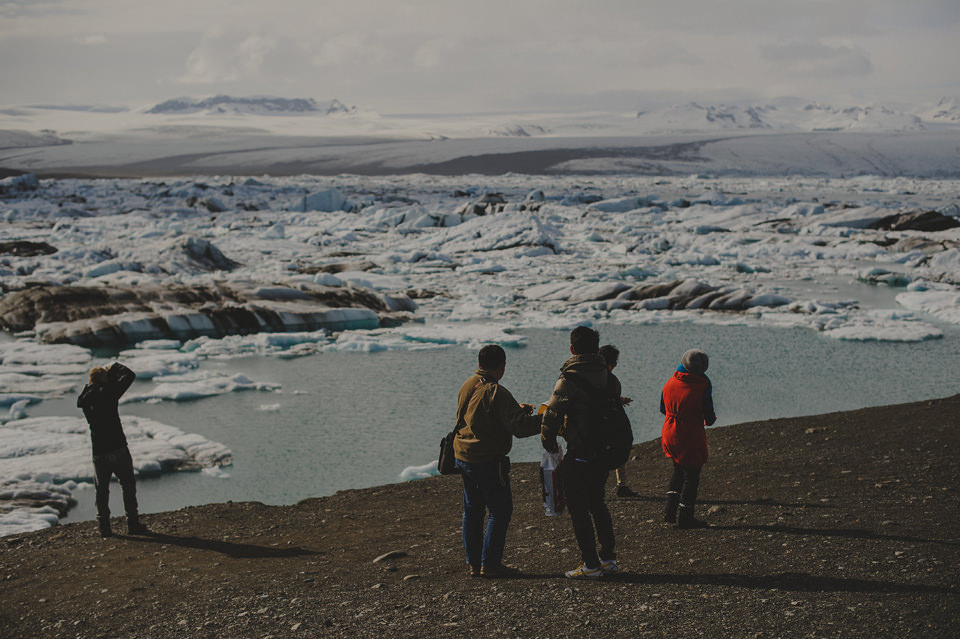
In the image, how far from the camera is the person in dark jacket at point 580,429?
3.62 meters

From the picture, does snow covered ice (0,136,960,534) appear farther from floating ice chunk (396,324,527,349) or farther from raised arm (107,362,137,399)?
raised arm (107,362,137,399)

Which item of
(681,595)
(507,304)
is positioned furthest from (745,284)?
(681,595)

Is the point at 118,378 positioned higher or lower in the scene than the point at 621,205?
lower

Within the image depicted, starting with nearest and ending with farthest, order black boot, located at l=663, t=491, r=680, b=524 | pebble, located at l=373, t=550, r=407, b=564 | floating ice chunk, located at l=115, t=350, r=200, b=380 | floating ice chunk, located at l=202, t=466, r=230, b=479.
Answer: pebble, located at l=373, t=550, r=407, b=564 < black boot, located at l=663, t=491, r=680, b=524 < floating ice chunk, located at l=202, t=466, r=230, b=479 < floating ice chunk, located at l=115, t=350, r=200, b=380

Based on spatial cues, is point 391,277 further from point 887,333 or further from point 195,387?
point 887,333

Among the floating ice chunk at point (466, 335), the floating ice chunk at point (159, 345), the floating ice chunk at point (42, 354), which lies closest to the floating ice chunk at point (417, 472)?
the floating ice chunk at point (466, 335)

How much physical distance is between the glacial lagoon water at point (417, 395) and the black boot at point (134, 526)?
1999mm

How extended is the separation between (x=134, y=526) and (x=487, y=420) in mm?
3182

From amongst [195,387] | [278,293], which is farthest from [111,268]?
[195,387]

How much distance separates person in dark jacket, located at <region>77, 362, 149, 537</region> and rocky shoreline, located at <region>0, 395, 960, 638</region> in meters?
0.43

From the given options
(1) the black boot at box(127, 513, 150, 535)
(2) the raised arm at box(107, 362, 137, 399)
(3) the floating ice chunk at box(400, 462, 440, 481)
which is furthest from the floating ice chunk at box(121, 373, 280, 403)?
(2) the raised arm at box(107, 362, 137, 399)

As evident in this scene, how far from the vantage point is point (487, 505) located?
388cm

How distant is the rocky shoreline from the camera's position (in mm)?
3410

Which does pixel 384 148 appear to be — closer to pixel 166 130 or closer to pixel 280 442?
pixel 166 130
